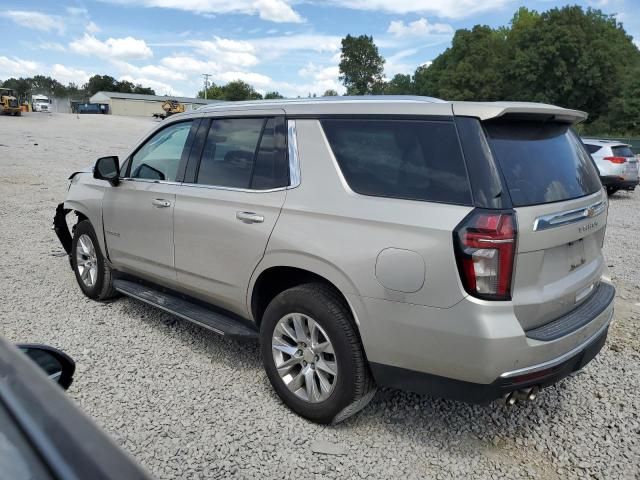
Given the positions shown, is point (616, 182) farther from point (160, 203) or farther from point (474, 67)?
point (474, 67)

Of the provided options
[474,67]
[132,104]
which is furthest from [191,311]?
[132,104]

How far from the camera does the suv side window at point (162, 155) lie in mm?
4055

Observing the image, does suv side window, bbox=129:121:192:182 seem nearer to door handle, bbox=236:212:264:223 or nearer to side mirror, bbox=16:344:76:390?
door handle, bbox=236:212:264:223

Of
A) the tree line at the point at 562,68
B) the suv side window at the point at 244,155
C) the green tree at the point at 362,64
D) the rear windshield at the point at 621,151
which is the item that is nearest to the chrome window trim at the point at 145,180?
the suv side window at the point at 244,155

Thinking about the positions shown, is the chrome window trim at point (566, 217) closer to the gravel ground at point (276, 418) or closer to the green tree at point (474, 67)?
the gravel ground at point (276, 418)

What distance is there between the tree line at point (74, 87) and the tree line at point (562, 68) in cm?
7896

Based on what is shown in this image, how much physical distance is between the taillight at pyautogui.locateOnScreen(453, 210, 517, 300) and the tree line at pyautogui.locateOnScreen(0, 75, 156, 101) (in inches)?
5223

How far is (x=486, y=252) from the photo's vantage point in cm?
239

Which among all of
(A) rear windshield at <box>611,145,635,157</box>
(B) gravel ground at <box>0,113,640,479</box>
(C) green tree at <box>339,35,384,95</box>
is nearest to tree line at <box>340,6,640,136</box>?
(C) green tree at <box>339,35,384,95</box>

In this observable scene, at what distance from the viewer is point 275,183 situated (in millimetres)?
3205

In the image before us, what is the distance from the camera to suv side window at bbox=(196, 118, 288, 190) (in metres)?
3.26

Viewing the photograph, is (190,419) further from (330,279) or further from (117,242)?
(117,242)

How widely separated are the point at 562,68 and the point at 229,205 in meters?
68.5

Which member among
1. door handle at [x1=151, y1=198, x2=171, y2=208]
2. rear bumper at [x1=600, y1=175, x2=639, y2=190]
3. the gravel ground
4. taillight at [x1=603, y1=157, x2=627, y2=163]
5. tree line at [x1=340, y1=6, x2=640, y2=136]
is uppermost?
tree line at [x1=340, y1=6, x2=640, y2=136]
